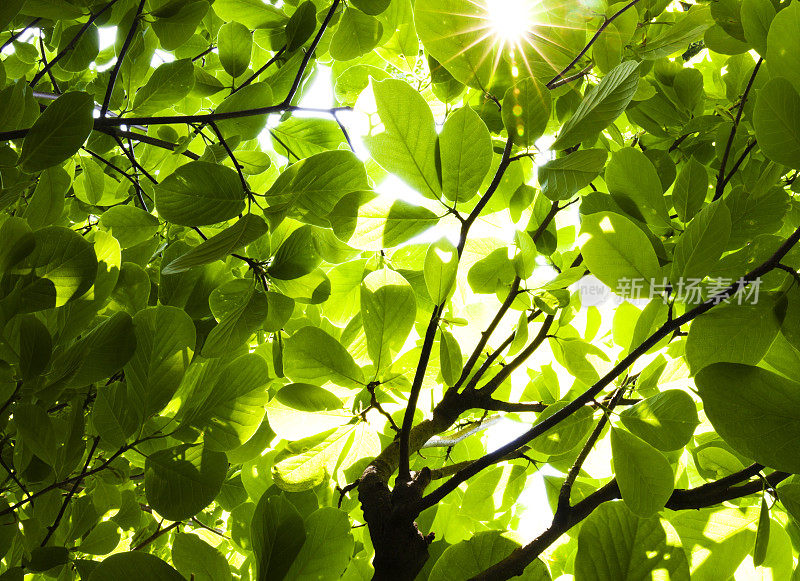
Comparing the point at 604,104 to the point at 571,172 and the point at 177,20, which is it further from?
the point at 177,20

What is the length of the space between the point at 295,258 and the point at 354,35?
33cm

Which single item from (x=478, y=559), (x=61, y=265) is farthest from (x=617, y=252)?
(x=61, y=265)

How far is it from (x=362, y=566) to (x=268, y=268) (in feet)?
1.23

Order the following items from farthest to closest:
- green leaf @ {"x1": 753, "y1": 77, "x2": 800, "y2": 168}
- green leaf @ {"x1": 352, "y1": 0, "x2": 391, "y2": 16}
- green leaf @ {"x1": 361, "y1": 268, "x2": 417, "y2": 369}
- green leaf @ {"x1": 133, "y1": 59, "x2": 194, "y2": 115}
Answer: green leaf @ {"x1": 133, "y1": 59, "x2": 194, "y2": 115}
green leaf @ {"x1": 352, "y1": 0, "x2": 391, "y2": 16}
green leaf @ {"x1": 361, "y1": 268, "x2": 417, "y2": 369}
green leaf @ {"x1": 753, "y1": 77, "x2": 800, "y2": 168}

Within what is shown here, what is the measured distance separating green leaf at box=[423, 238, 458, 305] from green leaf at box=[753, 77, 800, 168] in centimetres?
25

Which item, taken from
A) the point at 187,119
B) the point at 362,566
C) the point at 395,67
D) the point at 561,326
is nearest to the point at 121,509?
the point at 362,566

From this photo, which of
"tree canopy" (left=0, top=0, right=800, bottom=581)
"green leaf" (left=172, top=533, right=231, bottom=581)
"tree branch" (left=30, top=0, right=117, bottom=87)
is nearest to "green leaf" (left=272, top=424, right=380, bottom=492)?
"tree canopy" (left=0, top=0, right=800, bottom=581)

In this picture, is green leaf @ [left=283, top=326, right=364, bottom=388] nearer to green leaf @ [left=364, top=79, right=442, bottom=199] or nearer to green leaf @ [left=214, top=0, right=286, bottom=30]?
green leaf @ [left=364, top=79, right=442, bottom=199]

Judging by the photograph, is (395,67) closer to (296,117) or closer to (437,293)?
(296,117)

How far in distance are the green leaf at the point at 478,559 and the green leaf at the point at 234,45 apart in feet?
2.45

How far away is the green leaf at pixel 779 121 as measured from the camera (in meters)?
0.37

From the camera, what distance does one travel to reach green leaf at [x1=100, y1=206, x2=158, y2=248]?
0.80 meters

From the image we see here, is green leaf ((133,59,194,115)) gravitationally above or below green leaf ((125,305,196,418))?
above

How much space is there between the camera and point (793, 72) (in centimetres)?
39
